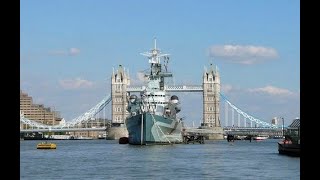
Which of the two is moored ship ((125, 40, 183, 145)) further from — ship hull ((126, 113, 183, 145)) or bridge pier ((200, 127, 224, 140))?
bridge pier ((200, 127, 224, 140))

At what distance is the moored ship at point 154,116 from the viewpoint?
281 feet

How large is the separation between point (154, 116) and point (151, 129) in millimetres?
1776

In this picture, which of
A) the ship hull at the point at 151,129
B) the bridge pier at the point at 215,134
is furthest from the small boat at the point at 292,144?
the bridge pier at the point at 215,134

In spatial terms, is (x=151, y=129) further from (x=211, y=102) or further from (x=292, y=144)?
(x=211, y=102)

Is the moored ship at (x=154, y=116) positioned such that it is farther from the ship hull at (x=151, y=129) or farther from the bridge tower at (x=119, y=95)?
the bridge tower at (x=119, y=95)

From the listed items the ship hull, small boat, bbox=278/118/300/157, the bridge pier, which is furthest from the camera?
the bridge pier

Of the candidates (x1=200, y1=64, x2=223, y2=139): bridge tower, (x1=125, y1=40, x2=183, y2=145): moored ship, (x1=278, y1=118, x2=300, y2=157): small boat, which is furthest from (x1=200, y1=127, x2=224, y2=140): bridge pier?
(x1=278, y1=118, x2=300, y2=157): small boat

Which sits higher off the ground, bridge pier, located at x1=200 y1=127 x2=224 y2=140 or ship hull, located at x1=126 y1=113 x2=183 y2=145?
ship hull, located at x1=126 y1=113 x2=183 y2=145

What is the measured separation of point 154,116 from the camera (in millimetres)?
84938

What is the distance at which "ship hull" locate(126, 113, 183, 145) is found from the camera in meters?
85.1
